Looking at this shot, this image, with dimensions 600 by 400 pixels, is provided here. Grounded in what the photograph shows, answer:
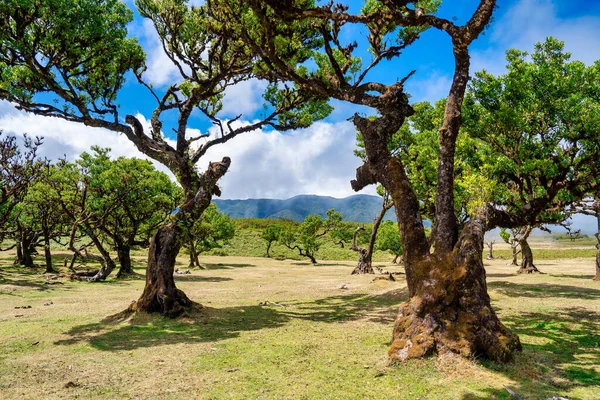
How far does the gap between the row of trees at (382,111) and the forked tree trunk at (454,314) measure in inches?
1.1

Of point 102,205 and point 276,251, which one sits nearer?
point 102,205

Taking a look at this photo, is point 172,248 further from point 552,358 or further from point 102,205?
point 102,205

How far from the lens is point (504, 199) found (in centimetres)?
1495

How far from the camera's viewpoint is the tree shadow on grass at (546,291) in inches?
721

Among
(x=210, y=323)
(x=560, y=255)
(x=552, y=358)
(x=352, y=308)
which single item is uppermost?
(x=552, y=358)

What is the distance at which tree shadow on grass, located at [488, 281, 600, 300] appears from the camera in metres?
18.3

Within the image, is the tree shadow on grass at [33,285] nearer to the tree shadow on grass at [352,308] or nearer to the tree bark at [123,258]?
the tree bark at [123,258]

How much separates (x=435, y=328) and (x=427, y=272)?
1.41m

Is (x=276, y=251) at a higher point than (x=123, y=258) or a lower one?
lower

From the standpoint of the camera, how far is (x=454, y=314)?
8070 millimetres

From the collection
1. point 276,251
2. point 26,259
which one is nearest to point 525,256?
point 26,259

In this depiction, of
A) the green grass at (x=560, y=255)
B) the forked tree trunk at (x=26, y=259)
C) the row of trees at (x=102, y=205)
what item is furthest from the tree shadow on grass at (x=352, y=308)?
the green grass at (x=560, y=255)

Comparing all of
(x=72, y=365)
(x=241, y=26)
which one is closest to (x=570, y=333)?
(x=72, y=365)

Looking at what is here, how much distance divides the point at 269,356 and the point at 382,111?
8.02m
